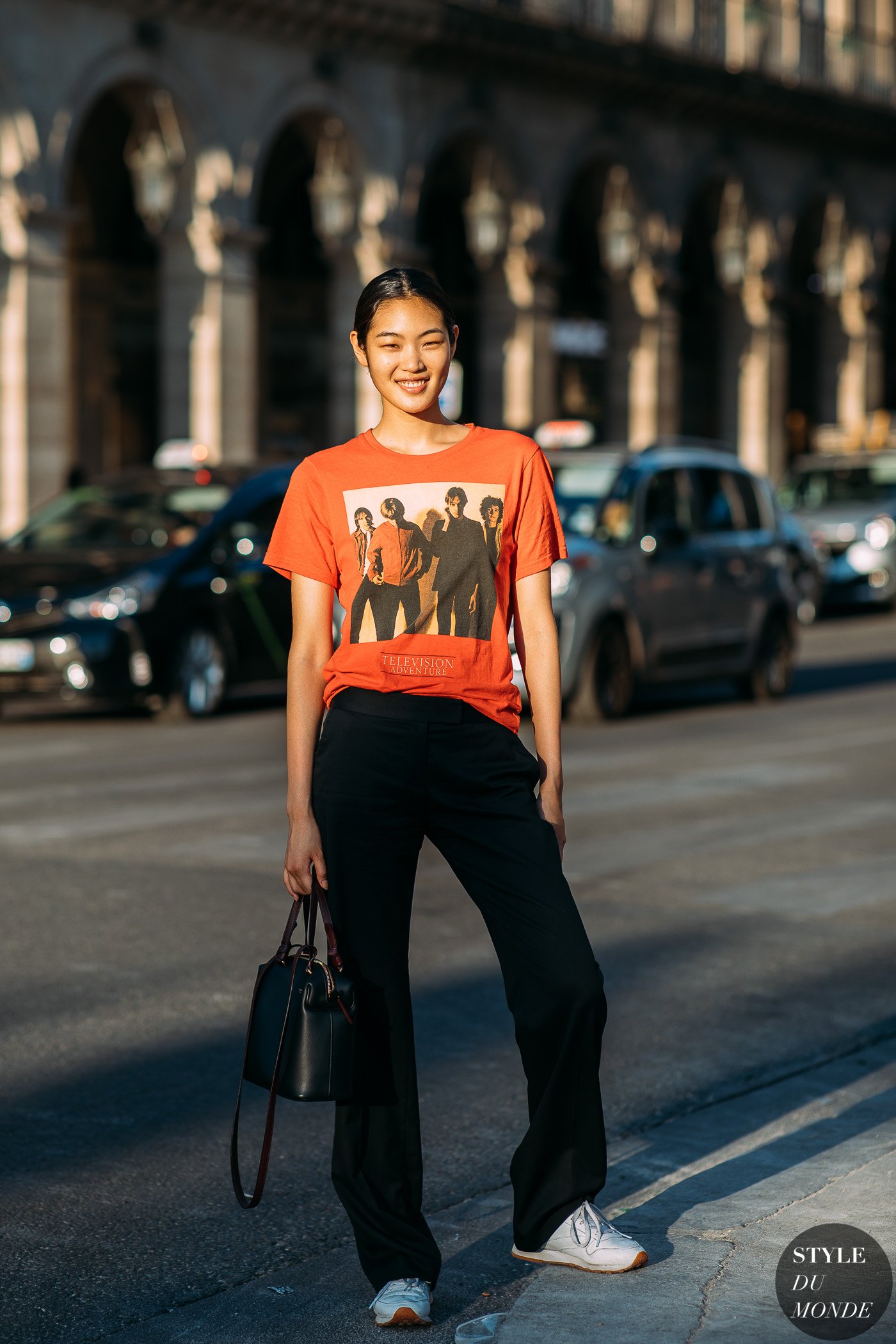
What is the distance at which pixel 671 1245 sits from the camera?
4121 millimetres

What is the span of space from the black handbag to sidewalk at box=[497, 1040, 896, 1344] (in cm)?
54

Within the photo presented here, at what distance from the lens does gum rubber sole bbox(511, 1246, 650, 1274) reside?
12.8ft

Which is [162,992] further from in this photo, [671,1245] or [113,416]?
[113,416]

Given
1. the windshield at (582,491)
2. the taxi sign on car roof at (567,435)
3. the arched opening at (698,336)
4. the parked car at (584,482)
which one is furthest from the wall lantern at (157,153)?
the arched opening at (698,336)

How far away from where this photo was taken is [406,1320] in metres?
3.75

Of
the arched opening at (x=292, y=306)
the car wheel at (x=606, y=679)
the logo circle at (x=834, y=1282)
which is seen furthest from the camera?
the arched opening at (x=292, y=306)

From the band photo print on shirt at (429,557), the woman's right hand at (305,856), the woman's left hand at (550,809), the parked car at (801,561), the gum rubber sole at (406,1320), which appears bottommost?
the gum rubber sole at (406,1320)

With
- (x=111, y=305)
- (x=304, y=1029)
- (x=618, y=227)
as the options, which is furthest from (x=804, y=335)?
(x=304, y=1029)

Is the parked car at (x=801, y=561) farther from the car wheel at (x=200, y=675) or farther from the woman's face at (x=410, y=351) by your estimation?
the woman's face at (x=410, y=351)

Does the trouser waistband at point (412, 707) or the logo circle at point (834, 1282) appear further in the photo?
the trouser waistband at point (412, 707)

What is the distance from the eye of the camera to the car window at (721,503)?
15281mm

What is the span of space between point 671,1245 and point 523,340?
95.5 ft

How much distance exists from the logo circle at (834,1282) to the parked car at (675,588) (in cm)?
944

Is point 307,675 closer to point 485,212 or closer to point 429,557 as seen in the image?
point 429,557
